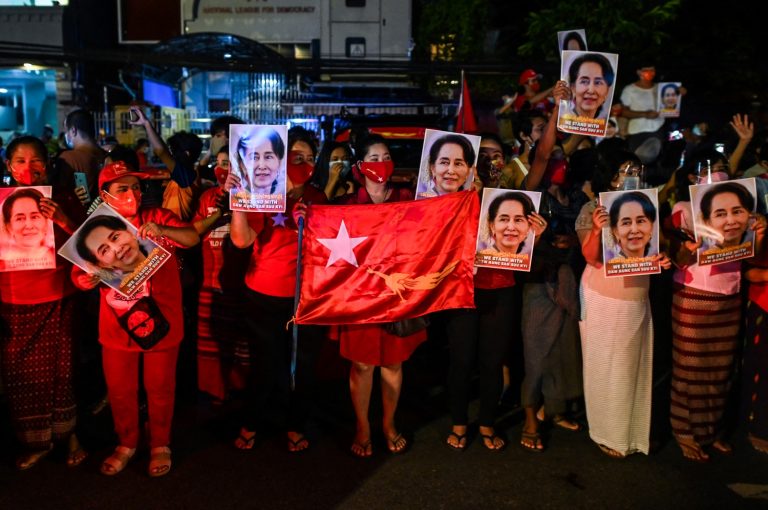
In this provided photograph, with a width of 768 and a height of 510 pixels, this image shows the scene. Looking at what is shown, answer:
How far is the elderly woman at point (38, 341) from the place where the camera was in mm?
4234

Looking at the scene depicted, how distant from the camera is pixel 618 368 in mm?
4430

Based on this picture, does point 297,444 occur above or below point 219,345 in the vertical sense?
below

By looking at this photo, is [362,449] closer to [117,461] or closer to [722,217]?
[117,461]

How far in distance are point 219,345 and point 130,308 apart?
4.99ft

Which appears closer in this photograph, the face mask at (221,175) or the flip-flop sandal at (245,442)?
the flip-flop sandal at (245,442)

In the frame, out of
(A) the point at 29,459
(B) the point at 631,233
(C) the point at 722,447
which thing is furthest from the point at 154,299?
(C) the point at 722,447

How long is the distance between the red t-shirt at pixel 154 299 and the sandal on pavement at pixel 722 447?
11.7 ft

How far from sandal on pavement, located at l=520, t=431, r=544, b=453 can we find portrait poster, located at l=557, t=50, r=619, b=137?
2016 millimetres

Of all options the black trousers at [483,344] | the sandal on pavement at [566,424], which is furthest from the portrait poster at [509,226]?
the sandal on pavement at [566,424]

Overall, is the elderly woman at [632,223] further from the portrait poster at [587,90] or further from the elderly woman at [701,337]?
the portrait poster at [587,90]

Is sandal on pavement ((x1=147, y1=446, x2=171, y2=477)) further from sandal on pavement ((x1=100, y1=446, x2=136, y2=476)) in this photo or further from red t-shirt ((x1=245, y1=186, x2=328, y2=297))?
red t-shirt ((x1=245, y1=186, x2=328, y2=297))

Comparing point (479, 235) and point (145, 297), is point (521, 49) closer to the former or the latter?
point (479, 235)

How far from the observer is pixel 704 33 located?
44.1ft

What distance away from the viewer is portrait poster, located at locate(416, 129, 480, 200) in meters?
4.31
